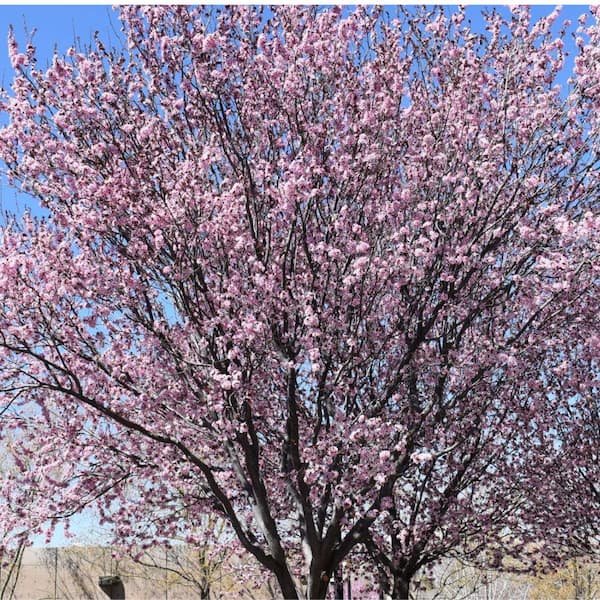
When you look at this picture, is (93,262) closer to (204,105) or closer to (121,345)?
(121,345)

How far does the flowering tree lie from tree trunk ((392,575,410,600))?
7.62 feet

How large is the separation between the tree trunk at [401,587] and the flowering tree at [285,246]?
2.32 meters

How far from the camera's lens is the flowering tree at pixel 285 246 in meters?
7.79

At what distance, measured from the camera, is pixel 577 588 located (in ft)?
69.1

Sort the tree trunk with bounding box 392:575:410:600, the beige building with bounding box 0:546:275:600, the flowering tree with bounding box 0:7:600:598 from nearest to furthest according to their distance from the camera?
the flowering tree with bounding box 0:7:600:598, the tree trunk with bounding box 392:575:410:600, the beige building with bounding box 0:546:275:600

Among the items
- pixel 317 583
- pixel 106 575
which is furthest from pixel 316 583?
pixel 106 575

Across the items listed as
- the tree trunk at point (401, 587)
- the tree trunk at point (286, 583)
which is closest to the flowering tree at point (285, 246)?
the tree trunk at point (286, 583)

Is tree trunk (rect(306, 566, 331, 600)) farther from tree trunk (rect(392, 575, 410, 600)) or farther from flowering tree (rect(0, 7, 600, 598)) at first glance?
tree trunk (rect(392, 575, 410, 600))

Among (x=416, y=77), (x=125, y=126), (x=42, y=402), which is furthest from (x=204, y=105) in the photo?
(x=42, y=402)

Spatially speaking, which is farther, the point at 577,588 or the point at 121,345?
the point at 577,588

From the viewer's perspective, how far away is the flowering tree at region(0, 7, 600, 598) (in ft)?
25.5

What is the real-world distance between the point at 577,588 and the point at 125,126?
1899cm

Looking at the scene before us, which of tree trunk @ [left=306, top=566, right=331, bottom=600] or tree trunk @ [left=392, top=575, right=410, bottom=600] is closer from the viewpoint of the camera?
tree trunk @ [left=306, top=566, right=331, bottom=600]

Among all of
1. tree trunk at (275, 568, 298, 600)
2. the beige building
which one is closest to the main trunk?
tree trunk at (275, 568, 298, 600)
